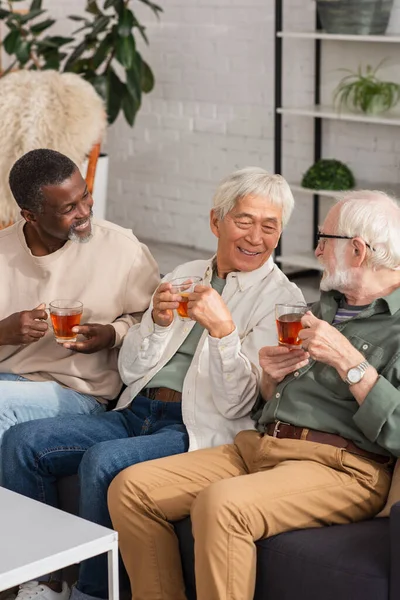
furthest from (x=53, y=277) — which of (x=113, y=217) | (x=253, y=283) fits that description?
(x=113, y=217)

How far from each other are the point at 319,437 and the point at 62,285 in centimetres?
100

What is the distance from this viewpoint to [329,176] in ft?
18.9

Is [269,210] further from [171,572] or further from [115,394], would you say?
[171,572]

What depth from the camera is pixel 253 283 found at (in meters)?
2.82

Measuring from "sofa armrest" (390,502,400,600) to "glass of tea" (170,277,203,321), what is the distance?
0.75m

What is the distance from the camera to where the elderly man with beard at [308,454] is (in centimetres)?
231

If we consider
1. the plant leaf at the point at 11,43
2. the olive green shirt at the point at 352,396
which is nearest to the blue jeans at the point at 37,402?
the olive green shirt at the point at 352,396

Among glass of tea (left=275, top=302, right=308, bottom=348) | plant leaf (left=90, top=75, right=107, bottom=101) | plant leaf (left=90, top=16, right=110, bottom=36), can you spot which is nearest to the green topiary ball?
plant leaf (left=90, top=75, right=107, bottom=101)

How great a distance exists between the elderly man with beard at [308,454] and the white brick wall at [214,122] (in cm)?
343

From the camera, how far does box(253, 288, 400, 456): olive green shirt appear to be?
232 centimetres

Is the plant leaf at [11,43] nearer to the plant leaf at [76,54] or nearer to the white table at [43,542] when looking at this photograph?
the plant leaf at [76,54]

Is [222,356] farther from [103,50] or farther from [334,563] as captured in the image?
[103,50]

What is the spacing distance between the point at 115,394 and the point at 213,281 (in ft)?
1.52

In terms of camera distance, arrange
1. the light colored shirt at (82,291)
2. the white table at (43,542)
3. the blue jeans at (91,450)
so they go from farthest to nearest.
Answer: the light colored shirt at (82,291)
the blue jeans at (91,450)
the white table at (43,542)
